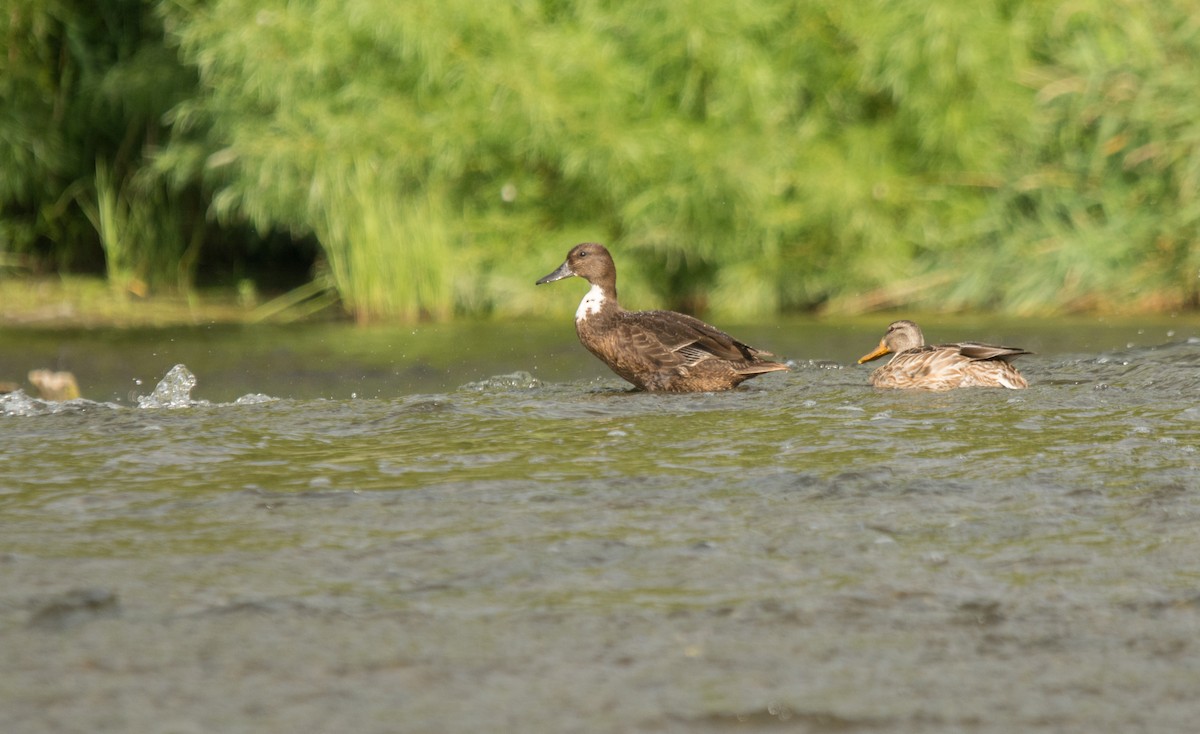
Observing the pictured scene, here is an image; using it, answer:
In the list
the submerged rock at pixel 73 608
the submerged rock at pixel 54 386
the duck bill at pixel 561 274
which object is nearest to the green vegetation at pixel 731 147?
the duck bill at pixel 561 274

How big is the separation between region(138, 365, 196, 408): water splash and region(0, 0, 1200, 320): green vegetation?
4.12 meters

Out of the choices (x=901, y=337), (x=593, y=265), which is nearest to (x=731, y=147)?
(x=593, y=265)

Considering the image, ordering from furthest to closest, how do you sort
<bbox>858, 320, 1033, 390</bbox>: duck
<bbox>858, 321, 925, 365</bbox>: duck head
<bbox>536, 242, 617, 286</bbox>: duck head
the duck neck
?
<bbox>536, 242, 617, 286</bbox>: duck head, <bbox>858, 321, 925, 365</bbox>: duck head, the duck neck, <bbox>858, 320, 1033, 390</bbox>: duck

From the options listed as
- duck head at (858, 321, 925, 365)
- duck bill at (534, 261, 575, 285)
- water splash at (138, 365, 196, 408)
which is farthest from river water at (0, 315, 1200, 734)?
duck bill at (534, 261, 575, 285)

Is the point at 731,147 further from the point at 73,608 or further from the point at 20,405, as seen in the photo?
the point at 73,608

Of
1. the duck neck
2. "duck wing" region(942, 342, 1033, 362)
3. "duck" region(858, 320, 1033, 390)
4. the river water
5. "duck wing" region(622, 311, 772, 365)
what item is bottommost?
the river water

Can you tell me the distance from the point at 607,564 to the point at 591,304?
4.30 m

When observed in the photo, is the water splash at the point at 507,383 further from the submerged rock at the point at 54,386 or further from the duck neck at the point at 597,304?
the submerged rock at the point at 54,386

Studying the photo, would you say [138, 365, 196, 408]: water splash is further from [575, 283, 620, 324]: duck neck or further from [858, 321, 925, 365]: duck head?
[858, 321, 925, 365]: duck head

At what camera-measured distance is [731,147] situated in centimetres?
1274

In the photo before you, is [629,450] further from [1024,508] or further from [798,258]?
[798,258]

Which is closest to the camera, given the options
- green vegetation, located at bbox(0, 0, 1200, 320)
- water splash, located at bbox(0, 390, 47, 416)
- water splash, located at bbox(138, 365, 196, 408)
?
water splash, located at bbox(0, 390, 47, 416)

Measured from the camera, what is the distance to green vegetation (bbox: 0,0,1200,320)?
1248cm

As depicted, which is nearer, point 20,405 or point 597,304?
point 20,405
